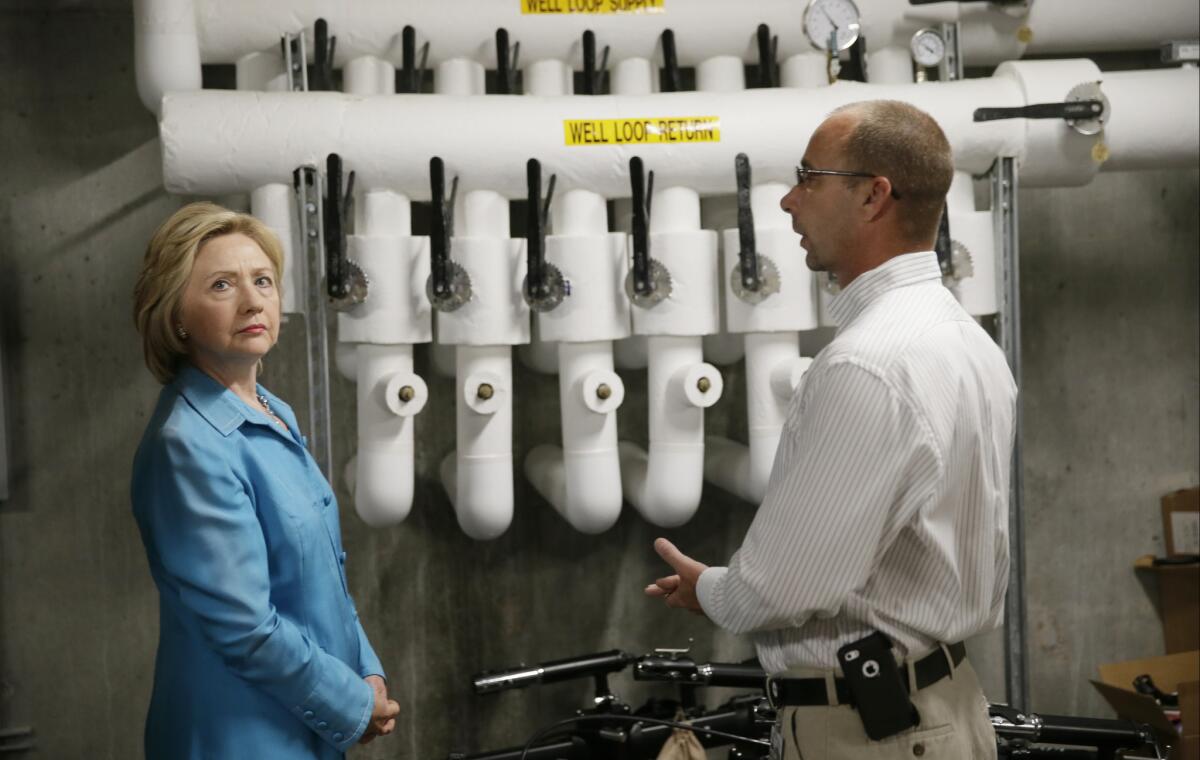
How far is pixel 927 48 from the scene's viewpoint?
8.42 ft

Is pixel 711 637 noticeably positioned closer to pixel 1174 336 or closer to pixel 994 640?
pixel 994 640

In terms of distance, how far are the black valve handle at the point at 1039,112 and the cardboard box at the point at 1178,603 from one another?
3.95 ft

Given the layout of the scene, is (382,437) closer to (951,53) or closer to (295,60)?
(295,60)

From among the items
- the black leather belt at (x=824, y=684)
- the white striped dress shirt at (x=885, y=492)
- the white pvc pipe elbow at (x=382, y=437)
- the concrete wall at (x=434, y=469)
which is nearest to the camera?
the white striped dress shirt at (x=885, y=492)

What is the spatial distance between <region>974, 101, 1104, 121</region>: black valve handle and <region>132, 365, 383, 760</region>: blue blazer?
62.6 inches

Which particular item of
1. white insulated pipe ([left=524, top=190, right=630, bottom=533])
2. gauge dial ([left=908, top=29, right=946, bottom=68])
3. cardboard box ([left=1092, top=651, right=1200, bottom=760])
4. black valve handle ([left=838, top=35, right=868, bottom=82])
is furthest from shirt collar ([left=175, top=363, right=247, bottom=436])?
cardboard box ([left=1092, top=651, right=1200, bottom=760])

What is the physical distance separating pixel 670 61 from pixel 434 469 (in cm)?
107

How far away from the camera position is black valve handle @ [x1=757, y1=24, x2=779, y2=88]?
101 inches

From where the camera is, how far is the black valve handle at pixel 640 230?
7.62 ft

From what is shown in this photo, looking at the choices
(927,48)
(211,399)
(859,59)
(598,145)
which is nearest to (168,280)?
(211,399)

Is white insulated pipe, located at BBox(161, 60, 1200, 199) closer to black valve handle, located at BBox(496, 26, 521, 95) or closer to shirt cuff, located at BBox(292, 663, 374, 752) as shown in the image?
black valve handle, located at BBox(496, 26, 521, 95)

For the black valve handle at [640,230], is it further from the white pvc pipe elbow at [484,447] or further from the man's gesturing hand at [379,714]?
the man's gesturing hand at [379,714]

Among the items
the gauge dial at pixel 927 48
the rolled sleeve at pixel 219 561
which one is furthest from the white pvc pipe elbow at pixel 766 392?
the rolled sleeve at pixel 219 561

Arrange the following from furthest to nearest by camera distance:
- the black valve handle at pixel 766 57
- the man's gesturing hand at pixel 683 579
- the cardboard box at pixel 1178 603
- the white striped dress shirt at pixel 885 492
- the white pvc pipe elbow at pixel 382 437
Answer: the cardboard box at pixel 1178 603
the black valve handle at pixel 766 57
the white pvc pipe elbow at pixel 382 437
the man's gesturing hand at pixel 683 579
the white striped dress shirt at pixel 885 492
